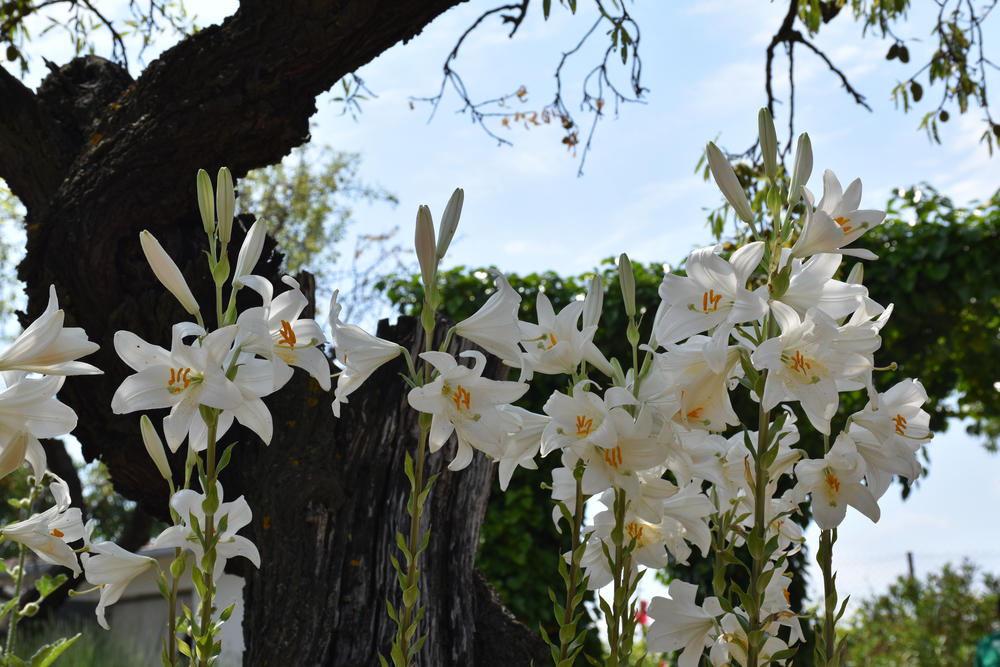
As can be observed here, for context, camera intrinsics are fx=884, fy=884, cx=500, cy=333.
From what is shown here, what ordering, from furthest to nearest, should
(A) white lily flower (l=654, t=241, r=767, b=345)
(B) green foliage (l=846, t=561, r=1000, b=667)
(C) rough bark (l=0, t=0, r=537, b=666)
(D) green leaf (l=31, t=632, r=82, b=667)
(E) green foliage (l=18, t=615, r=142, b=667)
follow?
1. (B) green foliage (l=846, t=561, r=1000, b=667)
2. (E) green foliage (l=18, t=615, r=142, b=667)
3. (C) rough bark (l=0, t=0, r=537, b=666)
4. (D) green leaf (l=31, t=632, r=82, b=667)
5. (A) white lily flower (l=654, t=241, r=767, b=345)

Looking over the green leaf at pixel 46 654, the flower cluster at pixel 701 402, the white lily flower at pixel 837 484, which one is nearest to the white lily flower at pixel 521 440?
the flower cluster at pixel 701 402

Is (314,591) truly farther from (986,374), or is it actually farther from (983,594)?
(983,594)

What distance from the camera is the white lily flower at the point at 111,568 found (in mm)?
1327

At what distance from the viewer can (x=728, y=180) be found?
1.23m

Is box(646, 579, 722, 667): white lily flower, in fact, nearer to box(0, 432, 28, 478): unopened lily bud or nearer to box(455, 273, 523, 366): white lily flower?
box(455, 273, 523, 366): white lily flower

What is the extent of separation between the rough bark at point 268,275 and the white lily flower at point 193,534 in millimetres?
1142

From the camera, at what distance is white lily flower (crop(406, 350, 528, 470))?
1144mm

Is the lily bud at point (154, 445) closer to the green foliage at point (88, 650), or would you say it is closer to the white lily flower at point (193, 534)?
the white lily flower at point (193, 534)

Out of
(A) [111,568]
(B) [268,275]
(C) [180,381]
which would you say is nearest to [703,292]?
(C) [180,381]

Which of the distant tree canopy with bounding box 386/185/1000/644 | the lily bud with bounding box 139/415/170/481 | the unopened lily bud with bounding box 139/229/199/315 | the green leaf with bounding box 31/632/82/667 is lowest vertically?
the green leaf with bounding box 31/632/82/667

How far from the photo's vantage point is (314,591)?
2.56 meters

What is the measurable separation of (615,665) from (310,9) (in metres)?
2.59

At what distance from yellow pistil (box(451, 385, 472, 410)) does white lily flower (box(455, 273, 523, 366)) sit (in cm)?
9

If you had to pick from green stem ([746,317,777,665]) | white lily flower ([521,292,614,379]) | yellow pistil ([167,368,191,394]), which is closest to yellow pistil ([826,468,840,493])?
green stem ([746,317,777,665])
